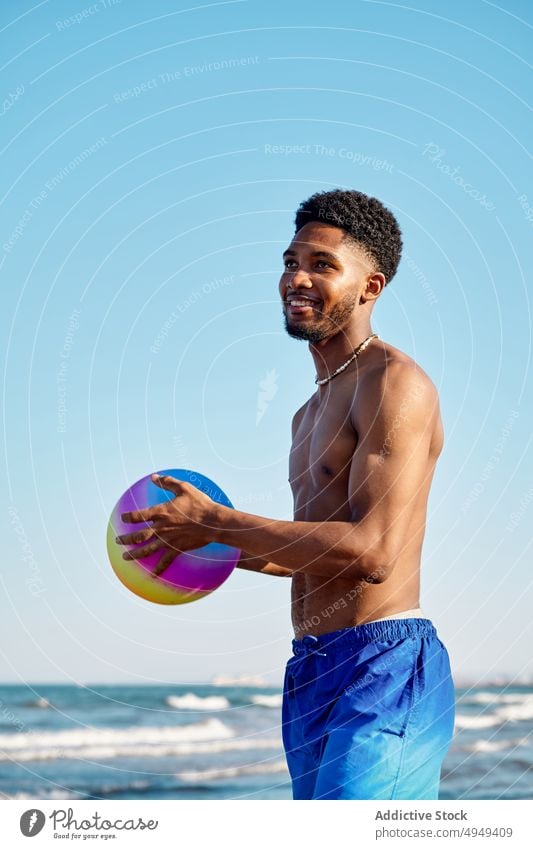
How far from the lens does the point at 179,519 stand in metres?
5.04

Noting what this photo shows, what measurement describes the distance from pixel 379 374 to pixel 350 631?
3.95ft

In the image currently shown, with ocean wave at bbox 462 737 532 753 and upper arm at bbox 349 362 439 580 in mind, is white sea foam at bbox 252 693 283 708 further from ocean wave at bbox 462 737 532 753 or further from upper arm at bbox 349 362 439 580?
upper arm at bbox 349 362 439 580

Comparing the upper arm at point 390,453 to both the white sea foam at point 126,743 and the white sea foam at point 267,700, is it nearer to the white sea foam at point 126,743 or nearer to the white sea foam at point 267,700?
the white sea foam at point 126,743

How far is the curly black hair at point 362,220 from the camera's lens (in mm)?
5867

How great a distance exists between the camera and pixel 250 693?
32125mm

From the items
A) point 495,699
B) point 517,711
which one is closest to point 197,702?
point 495,699

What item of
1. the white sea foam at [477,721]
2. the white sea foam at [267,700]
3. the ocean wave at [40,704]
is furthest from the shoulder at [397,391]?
the ocean wave at [40,704]

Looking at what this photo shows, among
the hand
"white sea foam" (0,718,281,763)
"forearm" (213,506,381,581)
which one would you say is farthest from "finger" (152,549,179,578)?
"white sea foam" (0,718,281,763)

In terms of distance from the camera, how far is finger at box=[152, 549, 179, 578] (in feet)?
17.9

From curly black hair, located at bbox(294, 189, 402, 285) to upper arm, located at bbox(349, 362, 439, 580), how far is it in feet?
3.14

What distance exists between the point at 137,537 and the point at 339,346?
1414 millimetres

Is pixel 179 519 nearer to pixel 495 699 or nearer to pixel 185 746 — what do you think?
pixel 185 746
